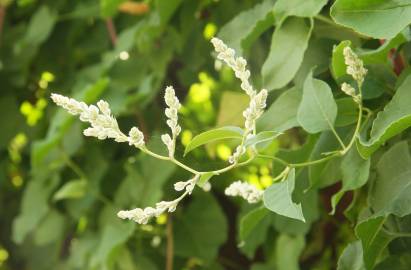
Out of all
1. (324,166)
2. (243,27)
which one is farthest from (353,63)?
(243,27)

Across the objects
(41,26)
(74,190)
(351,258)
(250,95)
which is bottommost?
(74,190)

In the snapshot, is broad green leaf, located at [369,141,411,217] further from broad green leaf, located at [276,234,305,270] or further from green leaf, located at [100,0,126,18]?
green leaf, located at [100,0,126,18]

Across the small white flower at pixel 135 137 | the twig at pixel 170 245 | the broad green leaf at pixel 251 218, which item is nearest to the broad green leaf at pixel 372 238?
the broad green leaf at pixel 251 218

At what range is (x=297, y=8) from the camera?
732 millimetres

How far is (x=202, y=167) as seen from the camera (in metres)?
0.73

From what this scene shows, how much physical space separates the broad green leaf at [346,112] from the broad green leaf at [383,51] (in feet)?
0.13

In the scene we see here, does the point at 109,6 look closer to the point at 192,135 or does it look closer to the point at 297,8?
the point at 192,135

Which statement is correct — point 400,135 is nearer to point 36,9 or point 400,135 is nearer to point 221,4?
point 221,4

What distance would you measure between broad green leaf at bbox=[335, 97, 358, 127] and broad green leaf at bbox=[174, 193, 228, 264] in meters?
0.59

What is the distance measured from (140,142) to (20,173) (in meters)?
1.14

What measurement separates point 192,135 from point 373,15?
0.64m

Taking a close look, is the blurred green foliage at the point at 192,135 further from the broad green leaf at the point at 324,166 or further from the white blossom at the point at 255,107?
the white blossom at the point at 255,107

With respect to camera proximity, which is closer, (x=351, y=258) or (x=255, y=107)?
(x=255, y=107)

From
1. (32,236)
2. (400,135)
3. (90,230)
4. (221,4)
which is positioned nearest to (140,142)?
(400,135)
